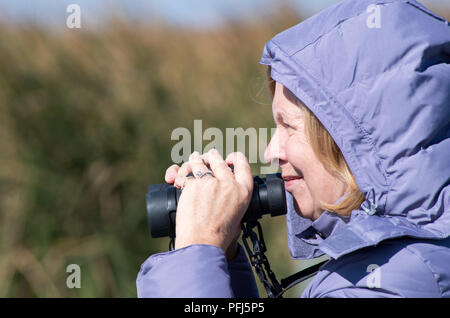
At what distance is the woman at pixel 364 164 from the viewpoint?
1032mm

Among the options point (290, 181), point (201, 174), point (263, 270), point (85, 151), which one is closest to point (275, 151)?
point (290, 181)

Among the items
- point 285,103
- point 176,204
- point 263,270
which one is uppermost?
point 285,103

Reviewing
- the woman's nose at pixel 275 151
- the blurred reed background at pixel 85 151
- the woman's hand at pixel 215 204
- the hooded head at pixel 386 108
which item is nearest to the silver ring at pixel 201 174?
the woman's hand at pixel 215 204

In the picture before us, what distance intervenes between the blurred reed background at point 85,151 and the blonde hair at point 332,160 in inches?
51.2

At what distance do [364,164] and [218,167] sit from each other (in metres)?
0.35

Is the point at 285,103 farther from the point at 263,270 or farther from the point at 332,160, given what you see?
the point at 263,270

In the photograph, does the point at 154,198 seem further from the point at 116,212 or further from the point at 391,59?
the point at 116,212

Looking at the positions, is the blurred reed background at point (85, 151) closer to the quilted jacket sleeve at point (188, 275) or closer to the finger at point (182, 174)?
the finger at point (182, 174)

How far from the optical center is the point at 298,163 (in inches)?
48.0

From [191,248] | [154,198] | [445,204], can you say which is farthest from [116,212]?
[445,204]

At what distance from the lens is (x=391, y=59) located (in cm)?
107

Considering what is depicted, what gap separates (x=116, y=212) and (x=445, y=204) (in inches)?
87.6

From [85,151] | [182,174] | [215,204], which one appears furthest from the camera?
[85,151]

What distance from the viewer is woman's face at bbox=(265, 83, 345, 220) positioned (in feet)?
3.93
